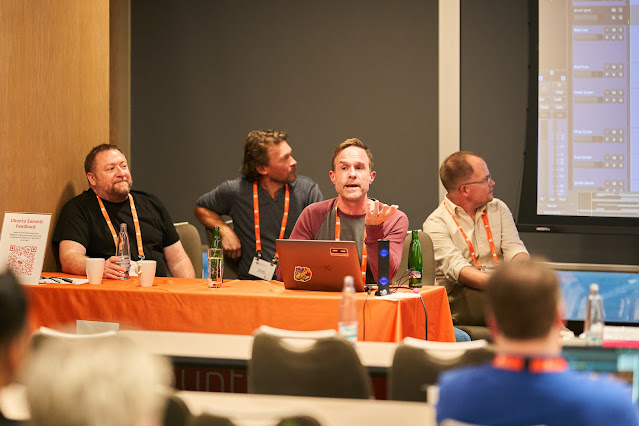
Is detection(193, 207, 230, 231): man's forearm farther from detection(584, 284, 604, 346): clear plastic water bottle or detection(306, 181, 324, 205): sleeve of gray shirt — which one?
detection(584, 284, 604, 346): clear plastic water bottle

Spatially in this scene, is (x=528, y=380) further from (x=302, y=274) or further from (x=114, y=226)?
(x=114, y=226)

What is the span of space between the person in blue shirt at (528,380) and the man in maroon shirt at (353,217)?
2285 mm

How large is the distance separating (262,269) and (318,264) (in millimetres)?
1348

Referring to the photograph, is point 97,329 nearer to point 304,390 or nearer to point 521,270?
point 304,390

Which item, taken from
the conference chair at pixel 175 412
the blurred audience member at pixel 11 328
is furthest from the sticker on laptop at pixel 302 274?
the blurred audience member at pixel 11 328

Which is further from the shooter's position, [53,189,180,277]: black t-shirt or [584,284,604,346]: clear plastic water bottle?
[53,189,180,277]: black t-shirt

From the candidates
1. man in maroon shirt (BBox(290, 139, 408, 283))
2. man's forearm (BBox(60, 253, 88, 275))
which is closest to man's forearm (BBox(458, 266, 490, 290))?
man in maroon shirt (BBox(290, 139, 408, 283))

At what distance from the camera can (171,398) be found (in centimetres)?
196

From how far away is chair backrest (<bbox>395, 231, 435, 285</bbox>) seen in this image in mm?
4715

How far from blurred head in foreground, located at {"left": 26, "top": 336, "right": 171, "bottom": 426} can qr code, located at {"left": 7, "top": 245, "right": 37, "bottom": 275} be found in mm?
2796

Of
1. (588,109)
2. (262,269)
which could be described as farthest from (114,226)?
(588,109)

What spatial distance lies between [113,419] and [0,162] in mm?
3233

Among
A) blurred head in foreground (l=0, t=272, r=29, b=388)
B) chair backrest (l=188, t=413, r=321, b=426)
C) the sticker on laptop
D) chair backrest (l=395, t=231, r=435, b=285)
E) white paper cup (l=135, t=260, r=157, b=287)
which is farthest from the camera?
chair backrest (l=395, t=231, r=435, b=285)

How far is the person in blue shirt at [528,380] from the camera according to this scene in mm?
1635
